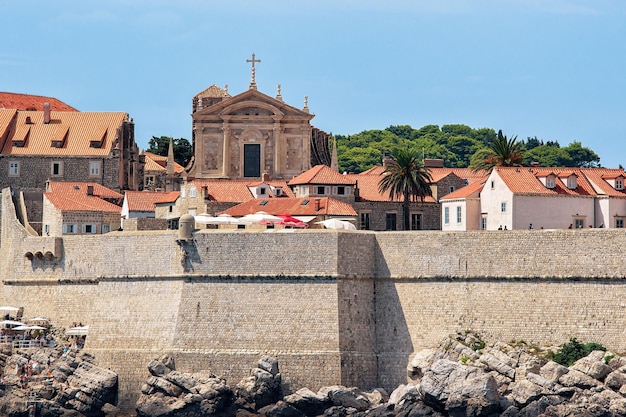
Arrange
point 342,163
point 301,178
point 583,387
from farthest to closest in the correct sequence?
point 342,163
point 301,178
point 583,387

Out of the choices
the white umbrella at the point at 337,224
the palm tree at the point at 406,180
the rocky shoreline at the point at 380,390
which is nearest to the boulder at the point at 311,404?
the rocky shoreline at the point at 380,390

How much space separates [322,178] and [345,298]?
16.8 meters

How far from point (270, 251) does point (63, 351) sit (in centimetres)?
995

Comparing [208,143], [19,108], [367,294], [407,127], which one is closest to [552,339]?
[367,294]

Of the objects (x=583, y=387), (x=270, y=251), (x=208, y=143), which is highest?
(x=208, y=143)

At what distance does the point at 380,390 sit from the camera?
240ft

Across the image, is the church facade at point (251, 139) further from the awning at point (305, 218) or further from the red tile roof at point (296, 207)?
the awning at point (305, 218)

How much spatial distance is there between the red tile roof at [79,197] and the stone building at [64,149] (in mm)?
2686

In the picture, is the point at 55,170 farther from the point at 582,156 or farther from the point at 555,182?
the point at 582,156

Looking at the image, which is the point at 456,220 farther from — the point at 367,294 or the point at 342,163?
the point at 342,163

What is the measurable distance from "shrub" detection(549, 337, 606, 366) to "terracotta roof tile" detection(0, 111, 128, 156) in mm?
31871

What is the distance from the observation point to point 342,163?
144m

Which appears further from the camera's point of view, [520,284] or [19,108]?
[19,108]

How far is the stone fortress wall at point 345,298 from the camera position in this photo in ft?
233
